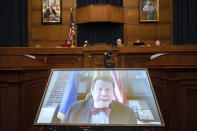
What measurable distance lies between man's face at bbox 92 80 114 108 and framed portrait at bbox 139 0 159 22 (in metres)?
7.10

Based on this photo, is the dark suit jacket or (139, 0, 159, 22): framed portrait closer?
the dark suit jacket

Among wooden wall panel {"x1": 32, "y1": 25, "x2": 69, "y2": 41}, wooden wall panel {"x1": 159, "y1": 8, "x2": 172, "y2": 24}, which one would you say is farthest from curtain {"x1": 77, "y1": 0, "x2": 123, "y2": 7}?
wooden wall panel {"x1": 159, "y1": 8, "x2": 172, "y2": 24}

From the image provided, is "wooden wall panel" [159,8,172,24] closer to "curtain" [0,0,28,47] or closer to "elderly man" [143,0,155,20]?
"elderly man" [143,0,155,20]

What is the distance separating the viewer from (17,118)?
1.84 m

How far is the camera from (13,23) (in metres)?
7.87

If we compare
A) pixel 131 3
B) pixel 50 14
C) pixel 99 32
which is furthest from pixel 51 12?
pixel 131 3

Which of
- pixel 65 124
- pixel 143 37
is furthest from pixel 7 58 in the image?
pixel 143 37

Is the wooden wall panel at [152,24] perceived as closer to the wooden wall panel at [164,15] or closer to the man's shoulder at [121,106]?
the wooden wall panel at [164,15]

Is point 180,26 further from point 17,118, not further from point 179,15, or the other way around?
point 17,118

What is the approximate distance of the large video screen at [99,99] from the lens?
1117 mm

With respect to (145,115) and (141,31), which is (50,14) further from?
(145,115)

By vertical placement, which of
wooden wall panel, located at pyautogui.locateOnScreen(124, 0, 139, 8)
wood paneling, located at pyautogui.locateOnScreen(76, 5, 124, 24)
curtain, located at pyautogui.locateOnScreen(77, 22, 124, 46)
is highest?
wooden wall panel, located at pyautogui.locateOnScreen(124, 0, 139, 8)

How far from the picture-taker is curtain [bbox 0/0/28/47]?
7812mm

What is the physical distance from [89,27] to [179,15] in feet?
13.8
